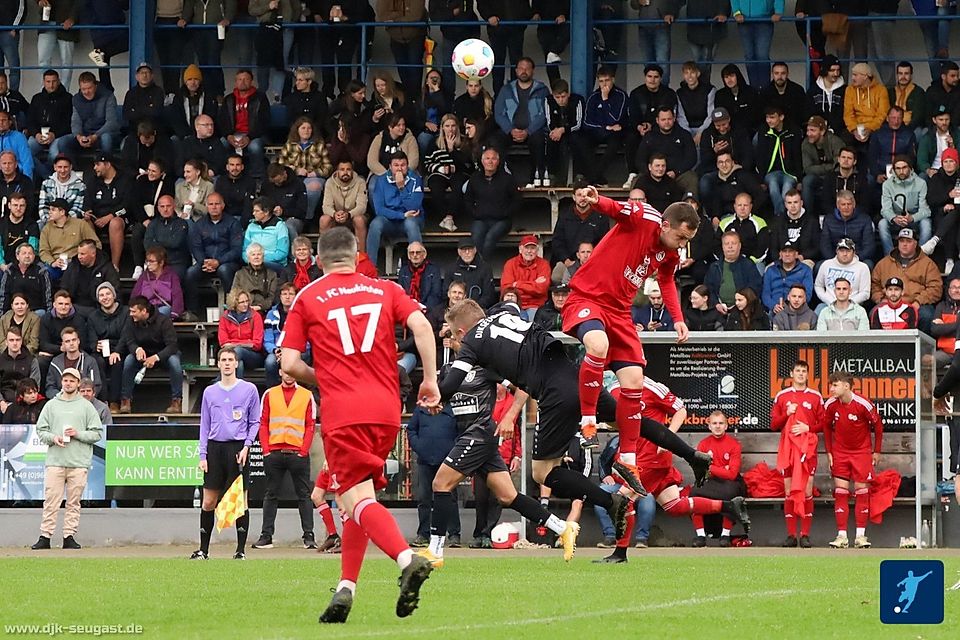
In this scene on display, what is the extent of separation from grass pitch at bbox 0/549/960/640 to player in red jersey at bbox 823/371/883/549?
4.10 meters

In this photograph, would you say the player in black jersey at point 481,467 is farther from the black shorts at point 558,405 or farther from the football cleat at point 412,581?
the football cleat at point 412,581

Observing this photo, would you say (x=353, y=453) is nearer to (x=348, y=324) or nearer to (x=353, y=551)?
(x=353, y=551)

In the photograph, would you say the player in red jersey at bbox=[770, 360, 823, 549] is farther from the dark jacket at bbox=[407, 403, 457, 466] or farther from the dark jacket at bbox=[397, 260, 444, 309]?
the dark jacket at bbox=[397, 260, 444, 309]

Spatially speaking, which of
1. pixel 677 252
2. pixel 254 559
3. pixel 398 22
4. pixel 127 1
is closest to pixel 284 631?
pixel 677 252

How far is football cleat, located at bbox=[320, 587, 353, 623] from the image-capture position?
8.50 meters

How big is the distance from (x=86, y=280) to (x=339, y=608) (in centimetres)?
1555

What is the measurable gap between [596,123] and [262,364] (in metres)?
6.39

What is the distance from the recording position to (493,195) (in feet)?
76.7

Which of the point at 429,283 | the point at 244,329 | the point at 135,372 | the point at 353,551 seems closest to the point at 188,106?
the point at 244,329

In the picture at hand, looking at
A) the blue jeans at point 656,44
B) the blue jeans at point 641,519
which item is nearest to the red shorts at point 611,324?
the blue jeans at point 641,519

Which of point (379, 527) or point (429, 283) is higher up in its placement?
point (429, 283)

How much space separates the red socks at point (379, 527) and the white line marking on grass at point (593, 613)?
42 cm

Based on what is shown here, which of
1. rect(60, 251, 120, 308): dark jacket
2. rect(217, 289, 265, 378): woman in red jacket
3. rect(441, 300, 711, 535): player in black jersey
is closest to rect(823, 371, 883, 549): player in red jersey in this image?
rect(441, 300, 711, 535): player in black jersey

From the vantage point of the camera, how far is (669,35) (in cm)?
2606
